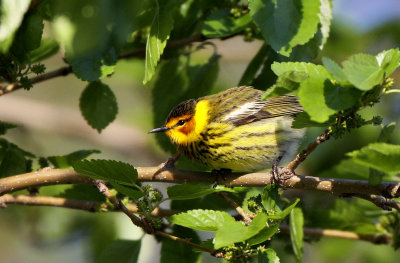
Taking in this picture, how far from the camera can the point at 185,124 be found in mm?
3547

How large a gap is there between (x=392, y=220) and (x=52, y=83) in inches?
240

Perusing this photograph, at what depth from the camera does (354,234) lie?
3.41m

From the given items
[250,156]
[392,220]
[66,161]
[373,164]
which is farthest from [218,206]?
[373,164]

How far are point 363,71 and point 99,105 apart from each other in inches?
67.1

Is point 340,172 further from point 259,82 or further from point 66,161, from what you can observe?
point 66,161

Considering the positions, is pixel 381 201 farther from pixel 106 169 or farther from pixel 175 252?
pixel 106 169

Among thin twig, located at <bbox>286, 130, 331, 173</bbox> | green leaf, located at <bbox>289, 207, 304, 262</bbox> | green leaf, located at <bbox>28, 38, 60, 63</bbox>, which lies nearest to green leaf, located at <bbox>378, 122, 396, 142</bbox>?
thin twig, located at <bbox>286, 130, 331, 173</bbox>

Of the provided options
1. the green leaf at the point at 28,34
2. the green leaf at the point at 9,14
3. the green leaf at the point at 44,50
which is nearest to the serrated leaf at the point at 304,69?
the green leaf at the point at 9,14

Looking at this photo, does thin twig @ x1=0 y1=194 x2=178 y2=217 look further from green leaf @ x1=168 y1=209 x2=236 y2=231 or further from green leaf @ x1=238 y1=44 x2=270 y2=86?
green leaf @ x1=238 y1=44 x2=270 y2=86

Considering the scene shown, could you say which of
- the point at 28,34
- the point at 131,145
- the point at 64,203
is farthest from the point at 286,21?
the point at 131,145

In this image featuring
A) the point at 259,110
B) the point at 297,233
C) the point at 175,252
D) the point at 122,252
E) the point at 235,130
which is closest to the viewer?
the point at 297,233

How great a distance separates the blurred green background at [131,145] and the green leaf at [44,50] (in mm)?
546

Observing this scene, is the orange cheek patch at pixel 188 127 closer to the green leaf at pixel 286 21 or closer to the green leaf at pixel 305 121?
the green leaf at pixel 286 21

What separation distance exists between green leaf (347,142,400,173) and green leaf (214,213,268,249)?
490 millimetres
